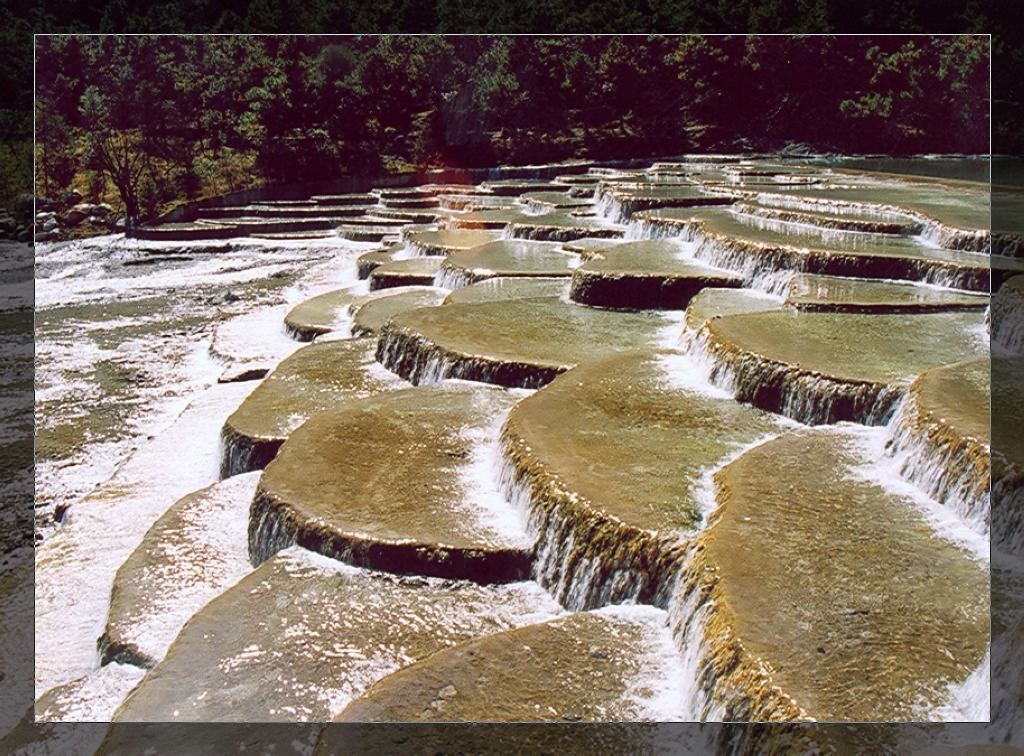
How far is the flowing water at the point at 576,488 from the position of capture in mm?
4582

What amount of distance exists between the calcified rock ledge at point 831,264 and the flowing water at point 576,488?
0.04 metres

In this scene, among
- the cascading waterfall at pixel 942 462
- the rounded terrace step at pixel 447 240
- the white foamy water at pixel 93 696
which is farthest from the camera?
the rounded terrace step at pixel 447 240

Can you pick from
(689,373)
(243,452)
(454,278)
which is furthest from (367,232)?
(689,373)

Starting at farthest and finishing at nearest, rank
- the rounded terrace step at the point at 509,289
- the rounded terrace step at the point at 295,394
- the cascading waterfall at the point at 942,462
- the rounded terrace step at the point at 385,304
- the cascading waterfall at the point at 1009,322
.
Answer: the rounded terrace step at the point at 385,304
the rounded terrace step at the point at 509,289
the rounded terrace step at the point at 295,394
the cascading waterfall at the point at 1009,322
the cascading waterfall at the point at 942,462

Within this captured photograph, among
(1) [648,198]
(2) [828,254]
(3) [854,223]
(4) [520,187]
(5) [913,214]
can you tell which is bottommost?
(2) [828,254]

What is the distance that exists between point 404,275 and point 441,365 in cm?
669

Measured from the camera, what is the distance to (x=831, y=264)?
11484mm

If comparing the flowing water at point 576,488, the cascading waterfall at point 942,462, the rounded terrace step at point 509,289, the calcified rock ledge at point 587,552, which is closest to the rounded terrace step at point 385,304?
the flowing water at point 576,488

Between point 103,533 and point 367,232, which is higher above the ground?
point 367,232

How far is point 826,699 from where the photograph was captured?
3.86 m

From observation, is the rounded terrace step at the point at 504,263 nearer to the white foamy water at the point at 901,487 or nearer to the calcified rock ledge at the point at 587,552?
the white foamy water at the point at 901,487

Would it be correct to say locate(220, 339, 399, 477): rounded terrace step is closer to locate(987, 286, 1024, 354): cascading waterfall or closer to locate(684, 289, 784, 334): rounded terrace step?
locate(684, 289, 784, 334): rounded terrace step

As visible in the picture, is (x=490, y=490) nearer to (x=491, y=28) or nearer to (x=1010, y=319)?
(x=491, y=28)

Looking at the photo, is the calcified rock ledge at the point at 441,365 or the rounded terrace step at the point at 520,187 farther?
the rounded terrace step at the point at 520,187
